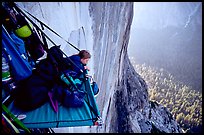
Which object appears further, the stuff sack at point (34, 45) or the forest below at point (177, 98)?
the forest below at point (177, 98)

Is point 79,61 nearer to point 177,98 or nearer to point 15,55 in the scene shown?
point 15,55

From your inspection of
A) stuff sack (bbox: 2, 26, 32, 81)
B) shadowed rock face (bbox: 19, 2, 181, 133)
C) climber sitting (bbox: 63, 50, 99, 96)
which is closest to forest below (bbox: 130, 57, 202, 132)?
shadowed rock face (bbox: 19, 2, 181, 133)

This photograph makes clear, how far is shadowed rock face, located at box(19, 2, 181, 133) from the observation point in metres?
4.05

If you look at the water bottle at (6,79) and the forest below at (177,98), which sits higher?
the water bottle at (6,79)

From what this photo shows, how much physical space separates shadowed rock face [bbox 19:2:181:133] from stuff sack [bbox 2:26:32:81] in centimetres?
114

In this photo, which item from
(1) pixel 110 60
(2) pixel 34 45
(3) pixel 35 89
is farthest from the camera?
(1) pixel 110 60

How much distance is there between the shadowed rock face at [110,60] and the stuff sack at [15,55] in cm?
114

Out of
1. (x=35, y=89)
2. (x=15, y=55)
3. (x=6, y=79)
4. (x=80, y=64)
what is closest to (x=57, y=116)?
(x=35, y=89)

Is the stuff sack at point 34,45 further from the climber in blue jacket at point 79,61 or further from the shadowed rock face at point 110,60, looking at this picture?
the shadowed rock face at point 110,60

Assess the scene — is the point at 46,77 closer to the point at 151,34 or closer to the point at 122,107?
the point at 122,107

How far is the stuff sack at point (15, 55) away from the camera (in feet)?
6.21

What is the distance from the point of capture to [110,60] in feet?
24.3

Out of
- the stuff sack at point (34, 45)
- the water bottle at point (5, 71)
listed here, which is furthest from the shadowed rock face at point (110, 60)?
the water bottle at point (5, 71)

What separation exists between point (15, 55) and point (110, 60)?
559 cm
